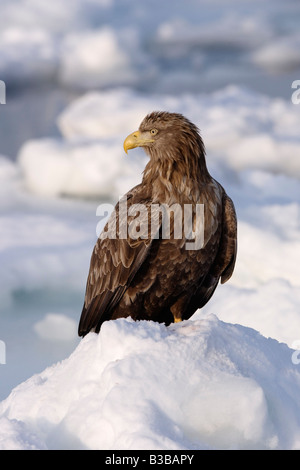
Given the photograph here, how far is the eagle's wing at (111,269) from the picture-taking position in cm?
862

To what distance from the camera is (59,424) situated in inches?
254

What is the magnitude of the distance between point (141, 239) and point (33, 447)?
3268 millimetres

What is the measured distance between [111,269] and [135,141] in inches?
69.3

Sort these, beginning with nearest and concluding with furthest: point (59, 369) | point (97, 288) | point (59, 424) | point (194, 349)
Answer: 1. point (59, 424)
2. point (194, 349)
3. point (59, 369)
4. point (97, 288)

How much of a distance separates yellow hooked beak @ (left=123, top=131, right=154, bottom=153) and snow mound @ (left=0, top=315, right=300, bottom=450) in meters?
2.78

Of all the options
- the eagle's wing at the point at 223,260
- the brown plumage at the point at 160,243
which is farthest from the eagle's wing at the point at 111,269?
the eagle's wing at the point at 223,260

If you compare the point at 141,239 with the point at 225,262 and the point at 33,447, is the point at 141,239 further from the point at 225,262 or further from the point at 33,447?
the point at 33,447

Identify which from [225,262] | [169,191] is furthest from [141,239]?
[225,262]

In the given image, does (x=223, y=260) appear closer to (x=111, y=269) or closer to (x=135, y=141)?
(x=111, y=269)

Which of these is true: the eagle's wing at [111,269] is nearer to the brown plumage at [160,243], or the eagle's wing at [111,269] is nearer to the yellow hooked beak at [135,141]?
the brown plumage at [160,243]

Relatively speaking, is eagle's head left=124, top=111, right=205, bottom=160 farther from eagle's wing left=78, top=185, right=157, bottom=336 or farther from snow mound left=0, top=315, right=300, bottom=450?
snow mound left=0, top=315, right=300, bottom=450

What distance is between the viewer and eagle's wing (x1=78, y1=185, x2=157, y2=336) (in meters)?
8.62

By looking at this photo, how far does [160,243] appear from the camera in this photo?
8.63 meters

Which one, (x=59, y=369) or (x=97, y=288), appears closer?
(x=59, y=369)
